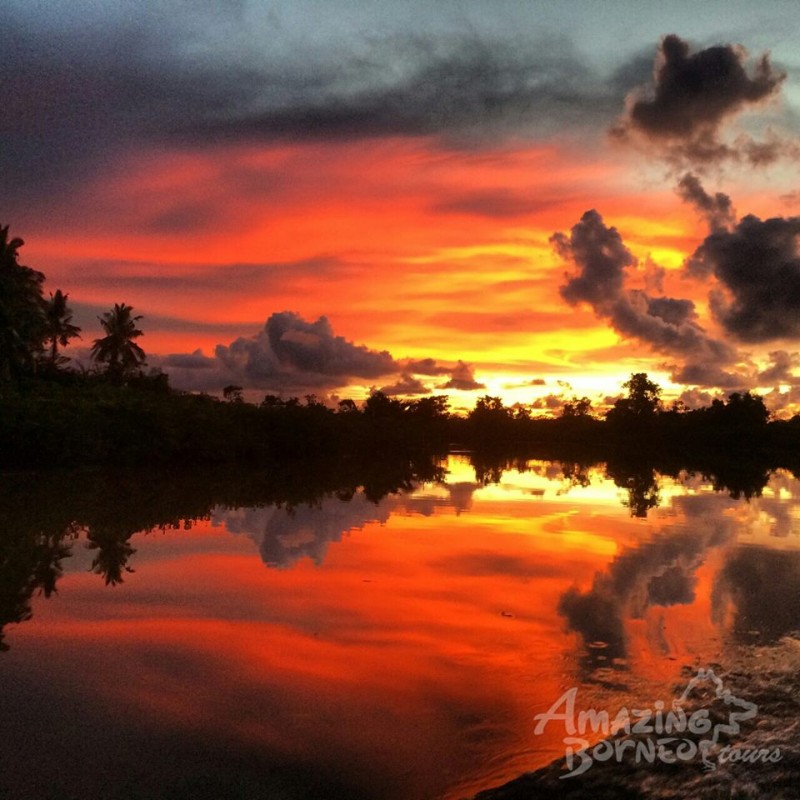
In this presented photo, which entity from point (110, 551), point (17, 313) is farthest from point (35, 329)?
point (110, 551)

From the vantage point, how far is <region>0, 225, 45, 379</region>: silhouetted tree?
3900 centimetres

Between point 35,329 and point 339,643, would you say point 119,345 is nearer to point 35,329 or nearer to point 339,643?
point 35,329

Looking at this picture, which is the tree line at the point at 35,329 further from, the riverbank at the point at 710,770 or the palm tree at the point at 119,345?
the riverbank at the point at 710,770

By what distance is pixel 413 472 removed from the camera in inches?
1734

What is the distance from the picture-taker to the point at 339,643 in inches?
359

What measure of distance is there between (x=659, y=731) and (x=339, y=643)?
3943mm

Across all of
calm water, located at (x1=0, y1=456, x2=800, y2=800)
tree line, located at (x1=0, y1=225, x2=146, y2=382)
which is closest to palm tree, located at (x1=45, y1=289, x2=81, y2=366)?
tree line, located at (x1=0, y1=225, x2=146, y2=382)

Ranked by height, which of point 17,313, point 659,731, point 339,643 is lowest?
point 339,643

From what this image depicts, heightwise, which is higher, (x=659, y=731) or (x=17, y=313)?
(x=17, y=313)

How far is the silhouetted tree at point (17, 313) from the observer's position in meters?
39.0

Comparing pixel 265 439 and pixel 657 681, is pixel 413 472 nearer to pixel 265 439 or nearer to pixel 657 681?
pixel 265 439

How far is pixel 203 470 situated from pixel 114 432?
4.47m

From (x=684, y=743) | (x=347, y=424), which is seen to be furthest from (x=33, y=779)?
(x=347, y=424)

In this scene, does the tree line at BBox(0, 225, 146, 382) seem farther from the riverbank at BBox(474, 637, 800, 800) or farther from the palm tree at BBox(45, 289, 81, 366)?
the riverbank at BBox(474, 637, 800, 800)
